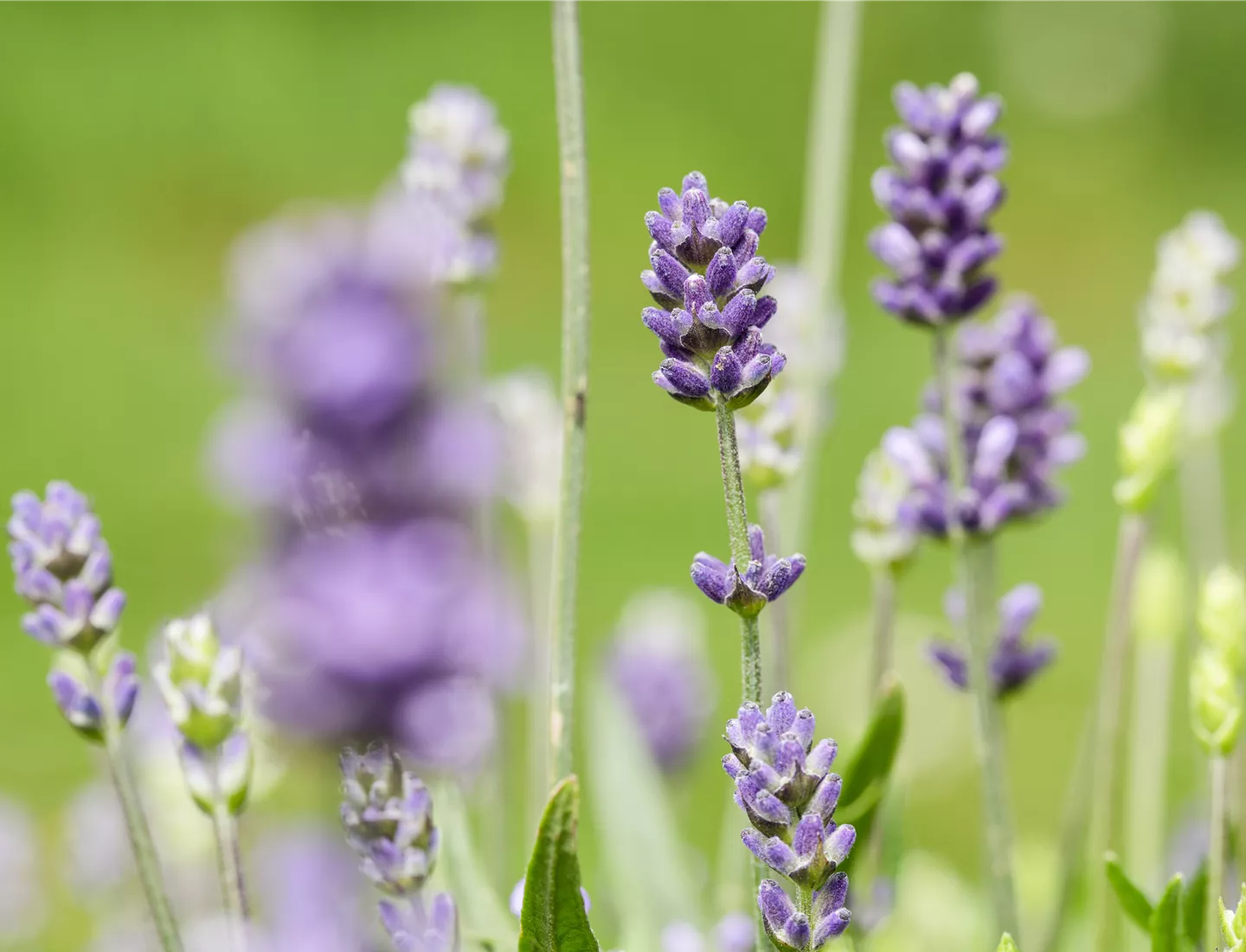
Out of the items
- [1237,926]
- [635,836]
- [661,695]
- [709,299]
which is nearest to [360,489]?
[709,299]

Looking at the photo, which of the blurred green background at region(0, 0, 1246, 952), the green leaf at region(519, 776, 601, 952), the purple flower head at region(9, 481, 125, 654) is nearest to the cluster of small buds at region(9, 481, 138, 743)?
the purple flower head at region(9, 481, 125, 654)

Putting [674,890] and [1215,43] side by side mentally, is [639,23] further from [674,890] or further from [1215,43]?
[674,890]

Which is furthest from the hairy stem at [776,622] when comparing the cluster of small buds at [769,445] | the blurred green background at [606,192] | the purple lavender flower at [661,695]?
the blurred green background at [606,192]

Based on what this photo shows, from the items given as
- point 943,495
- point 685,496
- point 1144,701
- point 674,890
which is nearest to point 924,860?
point 1144,701

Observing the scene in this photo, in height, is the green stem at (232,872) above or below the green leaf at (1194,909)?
above

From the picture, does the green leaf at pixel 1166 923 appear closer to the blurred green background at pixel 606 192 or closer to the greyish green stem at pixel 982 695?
the greyish green stem at pixel 982 695
